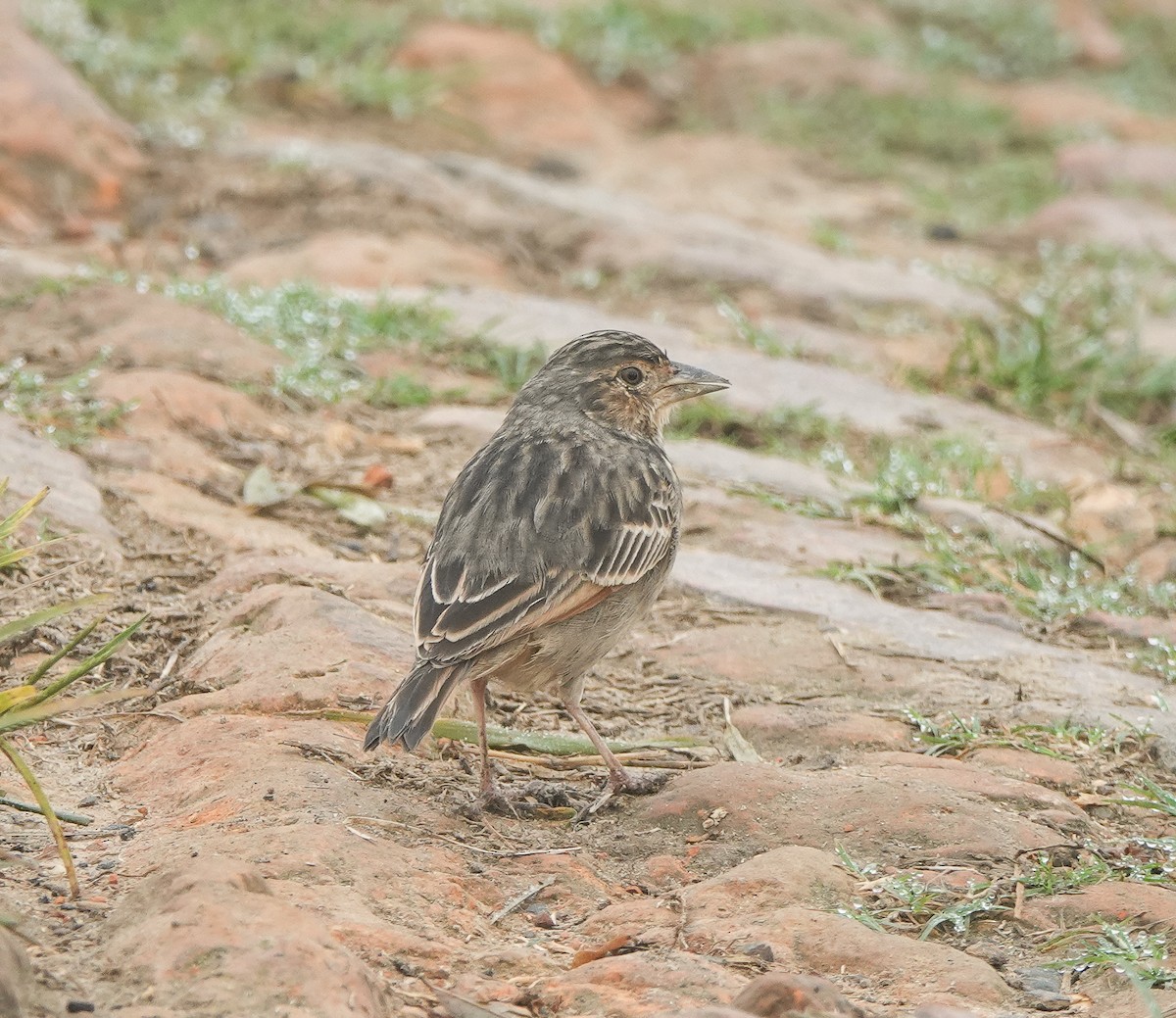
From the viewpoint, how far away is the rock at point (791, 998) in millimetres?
2865

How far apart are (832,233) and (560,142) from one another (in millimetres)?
2030

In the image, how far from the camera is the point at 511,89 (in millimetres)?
10797

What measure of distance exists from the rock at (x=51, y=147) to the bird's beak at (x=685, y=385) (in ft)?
13.1

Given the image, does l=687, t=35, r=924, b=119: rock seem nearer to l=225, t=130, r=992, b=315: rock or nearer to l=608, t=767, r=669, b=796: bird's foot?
l=225, t=130, r=992, b=315: rock

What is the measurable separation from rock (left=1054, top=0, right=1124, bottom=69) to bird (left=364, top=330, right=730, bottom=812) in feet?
33.5

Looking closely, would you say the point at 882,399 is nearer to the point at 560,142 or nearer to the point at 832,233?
the point at 832,233

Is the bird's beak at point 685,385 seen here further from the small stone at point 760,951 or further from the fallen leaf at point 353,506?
the small stone at point 760,951

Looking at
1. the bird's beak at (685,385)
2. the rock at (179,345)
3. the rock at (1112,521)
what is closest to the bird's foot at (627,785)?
the bird's beak at (685,385)

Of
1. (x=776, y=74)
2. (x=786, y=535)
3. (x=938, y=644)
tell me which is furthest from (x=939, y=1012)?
(x=776, y=74)

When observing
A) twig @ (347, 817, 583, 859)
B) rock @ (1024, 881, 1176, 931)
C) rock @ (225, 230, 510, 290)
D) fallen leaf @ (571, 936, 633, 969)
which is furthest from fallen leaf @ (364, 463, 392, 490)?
rock @ (1024, 881, 1176, 931)

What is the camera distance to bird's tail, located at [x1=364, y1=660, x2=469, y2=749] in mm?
3756

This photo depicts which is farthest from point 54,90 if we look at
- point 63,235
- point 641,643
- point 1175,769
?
point 1175,769

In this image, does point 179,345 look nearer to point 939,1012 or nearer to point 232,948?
point 232,948

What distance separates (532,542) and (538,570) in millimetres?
95
